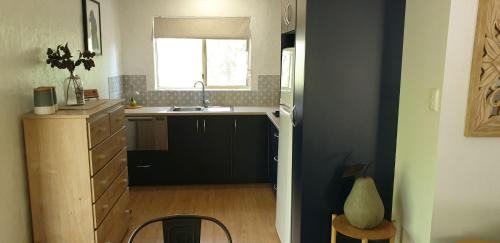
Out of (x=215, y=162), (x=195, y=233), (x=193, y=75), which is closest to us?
(x=195, y=233)

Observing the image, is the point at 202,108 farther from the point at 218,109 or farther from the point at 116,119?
the point at 116,119

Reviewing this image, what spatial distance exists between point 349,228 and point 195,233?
0.85 metres

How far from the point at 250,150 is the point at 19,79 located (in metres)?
2.55

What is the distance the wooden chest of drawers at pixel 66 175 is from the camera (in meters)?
2.24

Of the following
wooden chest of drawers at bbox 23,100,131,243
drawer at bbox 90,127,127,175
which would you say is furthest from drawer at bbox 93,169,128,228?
drawer at bbox 90,127,127,175

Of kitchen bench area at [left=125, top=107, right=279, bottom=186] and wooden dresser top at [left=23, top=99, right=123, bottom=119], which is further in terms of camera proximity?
kitchen bench area at [left=125, top=107, right=279, bottom=186]

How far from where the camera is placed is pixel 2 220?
206cm

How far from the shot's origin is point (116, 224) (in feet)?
9.40

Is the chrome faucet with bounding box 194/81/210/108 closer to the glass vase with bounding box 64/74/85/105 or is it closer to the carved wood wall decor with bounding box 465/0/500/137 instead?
the glass vase with bounding box 64/74/85/105

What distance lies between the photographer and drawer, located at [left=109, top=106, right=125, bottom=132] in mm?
2765

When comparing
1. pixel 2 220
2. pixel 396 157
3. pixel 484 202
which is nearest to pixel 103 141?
pixel 2 220

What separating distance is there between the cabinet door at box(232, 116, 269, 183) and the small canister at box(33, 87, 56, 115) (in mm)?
2223

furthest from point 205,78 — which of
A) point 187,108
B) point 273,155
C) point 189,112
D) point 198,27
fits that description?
point 273,155

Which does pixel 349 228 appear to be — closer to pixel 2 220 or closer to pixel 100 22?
pixel 2 220
